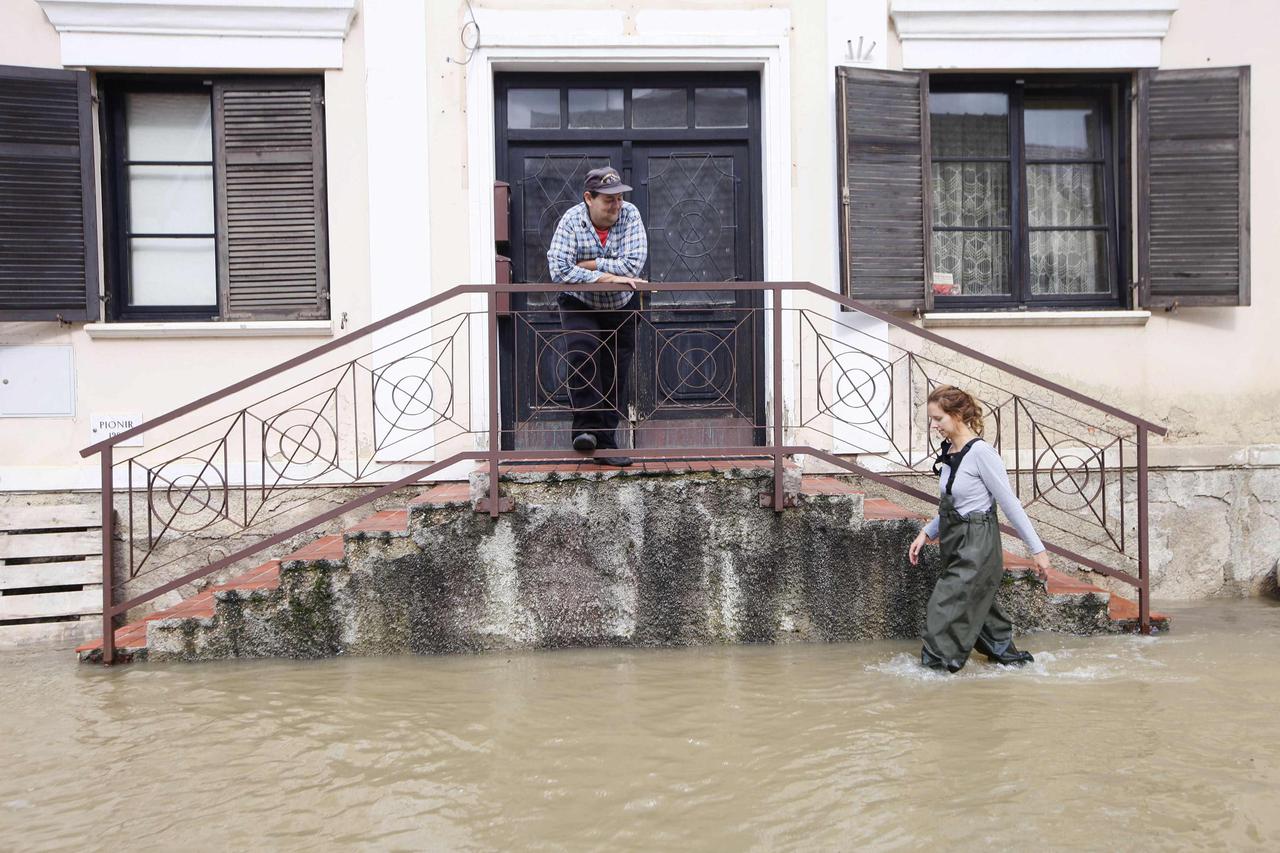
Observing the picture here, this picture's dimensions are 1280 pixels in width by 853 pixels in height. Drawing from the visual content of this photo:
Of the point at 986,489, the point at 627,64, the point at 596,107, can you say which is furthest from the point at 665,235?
the point at 986,489

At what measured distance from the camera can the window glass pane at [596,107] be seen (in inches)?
265

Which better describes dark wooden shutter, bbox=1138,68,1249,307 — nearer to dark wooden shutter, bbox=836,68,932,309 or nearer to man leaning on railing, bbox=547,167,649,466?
dark wooden shutter, bbox=836,68,932,309

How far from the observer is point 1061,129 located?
694 centimetres

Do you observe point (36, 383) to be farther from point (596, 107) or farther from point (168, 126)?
point (596, 107)

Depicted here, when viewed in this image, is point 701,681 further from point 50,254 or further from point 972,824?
point 50,254

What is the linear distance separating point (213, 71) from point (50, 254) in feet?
4.93

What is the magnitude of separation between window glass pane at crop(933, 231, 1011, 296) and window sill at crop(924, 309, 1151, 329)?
35 cm

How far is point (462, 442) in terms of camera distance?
644 centimetres

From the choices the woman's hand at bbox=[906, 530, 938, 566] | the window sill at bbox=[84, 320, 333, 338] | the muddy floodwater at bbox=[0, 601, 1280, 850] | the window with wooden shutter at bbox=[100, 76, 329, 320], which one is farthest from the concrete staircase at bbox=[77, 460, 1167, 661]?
the window with wooden shutter at bbox=[100, 76, 329, 320]

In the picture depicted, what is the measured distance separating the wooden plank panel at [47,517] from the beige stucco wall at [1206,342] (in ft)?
17.9

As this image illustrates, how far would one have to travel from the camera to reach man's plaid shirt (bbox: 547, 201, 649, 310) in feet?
17.9

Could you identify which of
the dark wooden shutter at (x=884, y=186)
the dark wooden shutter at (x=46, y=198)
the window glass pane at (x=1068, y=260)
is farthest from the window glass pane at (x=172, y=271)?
the window glass pane at (x=1068, y=260)

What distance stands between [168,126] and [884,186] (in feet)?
15.1

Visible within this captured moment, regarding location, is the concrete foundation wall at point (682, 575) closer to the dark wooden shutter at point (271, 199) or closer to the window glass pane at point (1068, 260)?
the dark wooden shutter at point (271, 199)
